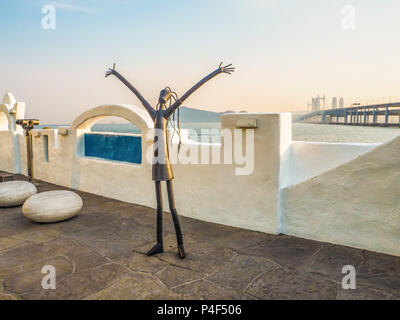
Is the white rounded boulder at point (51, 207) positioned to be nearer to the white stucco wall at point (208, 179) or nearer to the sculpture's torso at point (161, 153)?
the white stucco wall at point (208, 179)

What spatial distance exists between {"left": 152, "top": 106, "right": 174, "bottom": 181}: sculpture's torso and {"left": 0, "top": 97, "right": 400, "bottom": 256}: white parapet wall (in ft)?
4.53

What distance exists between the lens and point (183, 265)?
12.3 feet

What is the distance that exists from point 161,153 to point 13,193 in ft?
14.0

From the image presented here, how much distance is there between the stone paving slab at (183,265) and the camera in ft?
10.2

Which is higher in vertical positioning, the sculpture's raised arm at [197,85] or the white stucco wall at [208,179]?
the sculpture's raised arm at [197,85]

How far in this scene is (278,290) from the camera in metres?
3.15

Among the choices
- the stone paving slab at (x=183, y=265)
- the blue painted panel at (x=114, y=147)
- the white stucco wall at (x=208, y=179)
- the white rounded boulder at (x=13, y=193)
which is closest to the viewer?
the stone paving slab at (x=183, y=265)

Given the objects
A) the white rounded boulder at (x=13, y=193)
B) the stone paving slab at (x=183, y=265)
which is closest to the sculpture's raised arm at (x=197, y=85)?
the stone paving slab at (x=183, y=265)

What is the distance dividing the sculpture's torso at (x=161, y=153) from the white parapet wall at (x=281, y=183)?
54.3 inches

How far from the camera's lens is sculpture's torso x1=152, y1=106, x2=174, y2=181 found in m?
3.87

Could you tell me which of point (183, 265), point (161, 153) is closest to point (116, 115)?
point (161, 153)

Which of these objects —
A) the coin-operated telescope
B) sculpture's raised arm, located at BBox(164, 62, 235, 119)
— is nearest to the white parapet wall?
sculpture's raised arm, located at BBox(164, 62, 235, 119)
